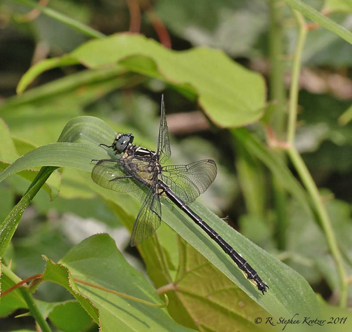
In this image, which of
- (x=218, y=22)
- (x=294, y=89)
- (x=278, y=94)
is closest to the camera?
(x=294, y=89)

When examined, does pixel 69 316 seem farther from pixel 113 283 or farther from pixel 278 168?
pixel 278 168

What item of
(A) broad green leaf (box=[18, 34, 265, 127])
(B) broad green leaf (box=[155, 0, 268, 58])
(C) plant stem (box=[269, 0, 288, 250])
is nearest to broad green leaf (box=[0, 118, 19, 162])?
(A) broad green leaf (box=[18, 34, 265, 127])

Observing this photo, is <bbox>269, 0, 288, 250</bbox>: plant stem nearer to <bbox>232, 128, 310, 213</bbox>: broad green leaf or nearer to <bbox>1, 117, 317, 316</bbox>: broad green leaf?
<bbox>232, 128, 310, 213</bbox>: broad green leaf

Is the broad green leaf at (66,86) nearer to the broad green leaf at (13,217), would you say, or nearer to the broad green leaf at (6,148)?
the broad green leaf at (6,148)

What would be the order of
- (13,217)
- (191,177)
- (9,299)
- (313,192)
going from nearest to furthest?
1. (13,217)
2. (9,299)
3. (191,177)
4. (313,192)

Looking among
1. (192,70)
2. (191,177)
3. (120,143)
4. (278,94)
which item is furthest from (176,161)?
(120,143)

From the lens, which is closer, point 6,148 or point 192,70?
point 6,148
